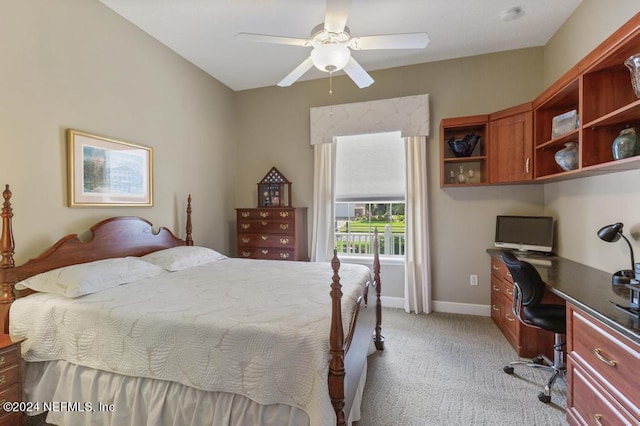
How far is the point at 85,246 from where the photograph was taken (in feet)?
8.17

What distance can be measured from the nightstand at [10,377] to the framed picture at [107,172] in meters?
1.16

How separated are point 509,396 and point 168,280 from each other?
278 centimetres

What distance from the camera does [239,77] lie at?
14.0 ft

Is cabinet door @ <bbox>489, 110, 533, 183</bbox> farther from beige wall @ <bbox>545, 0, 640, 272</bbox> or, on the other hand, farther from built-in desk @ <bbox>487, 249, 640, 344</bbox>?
built-in desk @ <bbox>487, 249, 640, 344</bbox>

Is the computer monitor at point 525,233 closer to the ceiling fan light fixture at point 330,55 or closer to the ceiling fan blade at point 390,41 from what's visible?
the ceiling fan blade at point 390,41

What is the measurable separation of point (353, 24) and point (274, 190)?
2314 mm

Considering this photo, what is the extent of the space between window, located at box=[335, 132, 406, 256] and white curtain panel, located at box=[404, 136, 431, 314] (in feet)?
0.53

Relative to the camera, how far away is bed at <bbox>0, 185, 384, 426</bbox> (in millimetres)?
1400

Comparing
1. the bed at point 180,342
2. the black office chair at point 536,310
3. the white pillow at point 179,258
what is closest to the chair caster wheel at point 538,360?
the black office chair at point 536,310

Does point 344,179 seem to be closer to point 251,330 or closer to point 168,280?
point 168,280

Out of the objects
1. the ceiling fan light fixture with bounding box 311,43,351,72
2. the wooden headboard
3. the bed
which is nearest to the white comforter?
the bed

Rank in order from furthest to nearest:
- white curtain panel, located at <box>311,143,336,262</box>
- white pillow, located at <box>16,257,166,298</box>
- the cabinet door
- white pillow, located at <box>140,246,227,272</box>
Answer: white curtain panel, located at <box>311,143,336,262</box> < the cabinet door < white pillow, located at <box>140,246,227,272</box> < white pillow, located at <box>16,257,166,298</box>

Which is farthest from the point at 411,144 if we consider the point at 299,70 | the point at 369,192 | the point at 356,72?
the point at 299,70

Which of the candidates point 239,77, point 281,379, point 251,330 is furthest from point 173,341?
point 239,77
